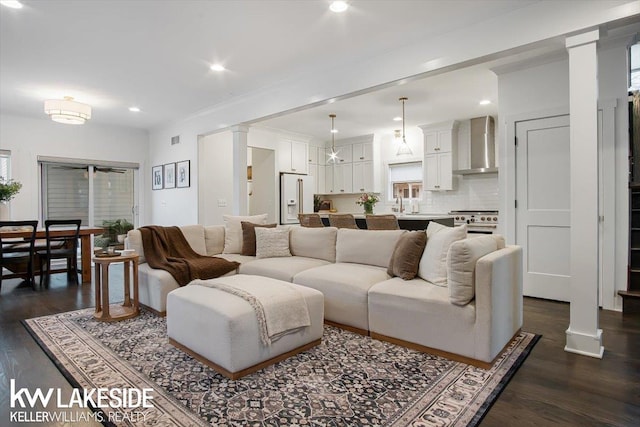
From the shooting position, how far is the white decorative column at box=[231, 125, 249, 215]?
18.2 feet

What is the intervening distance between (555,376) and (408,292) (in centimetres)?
101

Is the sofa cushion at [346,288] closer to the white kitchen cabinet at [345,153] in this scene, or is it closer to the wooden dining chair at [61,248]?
the wooden dining chair at [61,248]

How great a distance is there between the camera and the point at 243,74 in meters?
4.41

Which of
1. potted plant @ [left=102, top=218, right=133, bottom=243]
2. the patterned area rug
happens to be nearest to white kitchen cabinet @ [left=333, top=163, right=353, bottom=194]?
potted plant @ [left=102, top=218, right=133, bottom=243]

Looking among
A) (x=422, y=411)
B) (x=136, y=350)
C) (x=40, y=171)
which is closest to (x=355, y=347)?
(x=422, y=411)

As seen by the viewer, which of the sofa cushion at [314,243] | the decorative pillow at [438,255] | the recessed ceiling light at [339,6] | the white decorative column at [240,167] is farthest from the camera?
the white decorative column at [240,167]

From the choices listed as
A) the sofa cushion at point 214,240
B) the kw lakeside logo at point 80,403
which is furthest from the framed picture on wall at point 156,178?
the kw lakeside logo at point 80,403

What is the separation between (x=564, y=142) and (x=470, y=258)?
93.6 inches

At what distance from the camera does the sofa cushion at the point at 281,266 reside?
3578 millimetres

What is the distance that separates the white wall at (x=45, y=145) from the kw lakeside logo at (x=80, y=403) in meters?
5.32

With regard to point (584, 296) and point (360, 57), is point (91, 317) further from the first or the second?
point (584, 296)

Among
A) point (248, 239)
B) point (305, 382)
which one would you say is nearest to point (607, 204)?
point (305, 382)

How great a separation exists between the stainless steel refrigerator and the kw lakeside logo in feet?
18.2

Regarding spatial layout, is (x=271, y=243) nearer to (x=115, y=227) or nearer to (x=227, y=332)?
(x=227, y=332)
